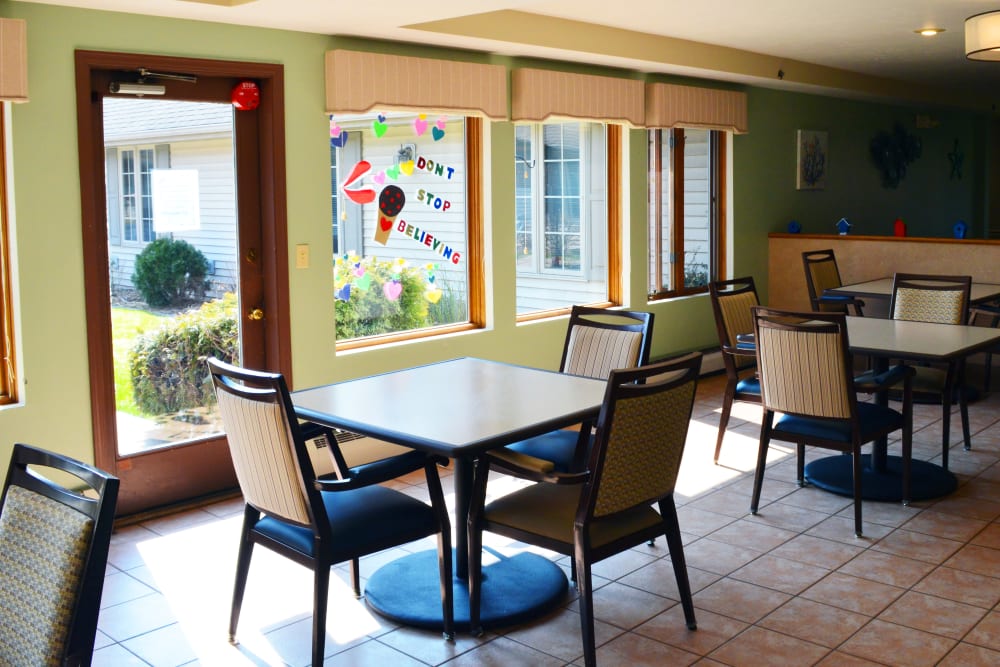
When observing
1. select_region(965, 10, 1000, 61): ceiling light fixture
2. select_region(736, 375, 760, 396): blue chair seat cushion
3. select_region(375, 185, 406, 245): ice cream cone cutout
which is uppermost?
select_region(965, 10, 1000, 61): ceiling light fixture

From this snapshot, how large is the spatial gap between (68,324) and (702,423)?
3490mm

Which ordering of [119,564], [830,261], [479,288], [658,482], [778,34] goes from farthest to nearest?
[830,261], [778,34], [479,288], [119,564], [658,482]

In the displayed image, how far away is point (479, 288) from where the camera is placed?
575 centimetres

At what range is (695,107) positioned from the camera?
6.95 meters

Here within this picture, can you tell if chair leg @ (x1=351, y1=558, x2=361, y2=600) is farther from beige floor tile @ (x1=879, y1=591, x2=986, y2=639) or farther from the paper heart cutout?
the paper heart cutout

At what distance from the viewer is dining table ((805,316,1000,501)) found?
431cm

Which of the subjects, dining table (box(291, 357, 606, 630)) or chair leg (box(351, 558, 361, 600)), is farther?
chair leg (box(351, 558, 361, 600))

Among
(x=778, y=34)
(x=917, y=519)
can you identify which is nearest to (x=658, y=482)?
(x=917, y=519)

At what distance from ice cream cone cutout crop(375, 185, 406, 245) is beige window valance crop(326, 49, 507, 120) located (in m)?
0.47

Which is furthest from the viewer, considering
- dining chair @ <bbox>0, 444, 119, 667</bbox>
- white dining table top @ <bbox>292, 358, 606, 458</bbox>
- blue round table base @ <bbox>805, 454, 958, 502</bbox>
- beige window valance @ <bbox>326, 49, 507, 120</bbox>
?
beige window valance @ <bbox>326, 49, 507, 120</bbox>

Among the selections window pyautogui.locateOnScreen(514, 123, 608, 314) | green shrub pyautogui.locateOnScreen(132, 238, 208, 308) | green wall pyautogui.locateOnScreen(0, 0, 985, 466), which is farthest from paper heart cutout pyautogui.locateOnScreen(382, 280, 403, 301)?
green shrub pyautogui.locateOnScreen(132, 238, 208, 308)

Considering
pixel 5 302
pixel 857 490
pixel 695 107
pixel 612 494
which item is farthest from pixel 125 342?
pixel 695 107

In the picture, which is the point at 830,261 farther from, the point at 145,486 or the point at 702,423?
the point at 145,486

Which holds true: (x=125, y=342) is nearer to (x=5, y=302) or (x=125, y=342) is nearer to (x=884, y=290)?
(x=5, y=302)
